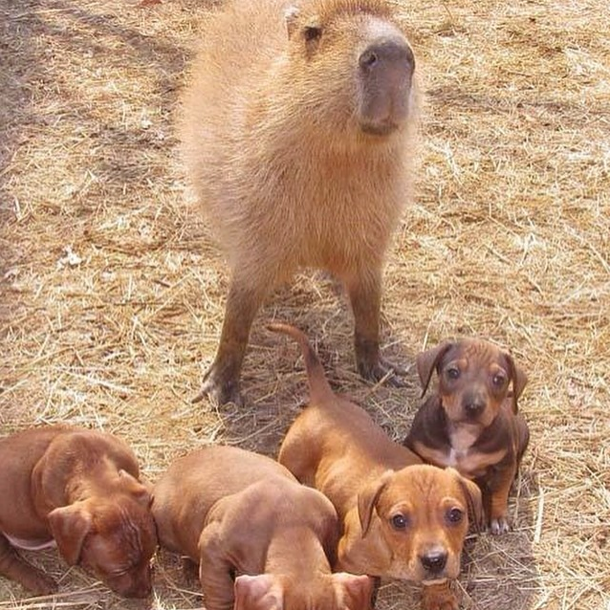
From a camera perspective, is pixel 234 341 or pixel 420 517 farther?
pixel 234 341

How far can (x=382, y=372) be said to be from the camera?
4.37m

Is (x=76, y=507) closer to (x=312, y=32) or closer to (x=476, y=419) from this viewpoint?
(x=476, y=419)

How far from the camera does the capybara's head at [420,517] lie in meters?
2.91

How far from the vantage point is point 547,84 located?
20.8 feet

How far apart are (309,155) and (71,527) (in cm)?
154

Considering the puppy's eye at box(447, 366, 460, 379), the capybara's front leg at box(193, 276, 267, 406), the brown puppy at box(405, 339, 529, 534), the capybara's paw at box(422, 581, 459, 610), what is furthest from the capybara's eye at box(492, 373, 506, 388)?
the capybara's front leg at box(193, 276, 267, 406)

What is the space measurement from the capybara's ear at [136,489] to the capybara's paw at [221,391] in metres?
0.85

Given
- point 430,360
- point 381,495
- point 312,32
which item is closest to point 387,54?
point 312,32

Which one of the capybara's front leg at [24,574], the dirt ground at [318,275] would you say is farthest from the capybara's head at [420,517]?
the capybara's front leg at [24,574]

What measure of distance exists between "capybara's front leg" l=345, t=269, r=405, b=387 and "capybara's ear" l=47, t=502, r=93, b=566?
153 cm

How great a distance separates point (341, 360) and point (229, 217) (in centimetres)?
78

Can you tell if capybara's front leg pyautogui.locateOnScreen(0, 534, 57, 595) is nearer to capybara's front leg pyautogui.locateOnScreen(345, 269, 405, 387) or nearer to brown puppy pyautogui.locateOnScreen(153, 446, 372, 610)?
brown puppy pyautogui.locateOnScreen(153, 446, 372, 610)

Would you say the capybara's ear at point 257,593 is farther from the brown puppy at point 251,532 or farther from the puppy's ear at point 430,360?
the puppy's ear at point 430,360

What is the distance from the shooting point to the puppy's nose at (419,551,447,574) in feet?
9.46
